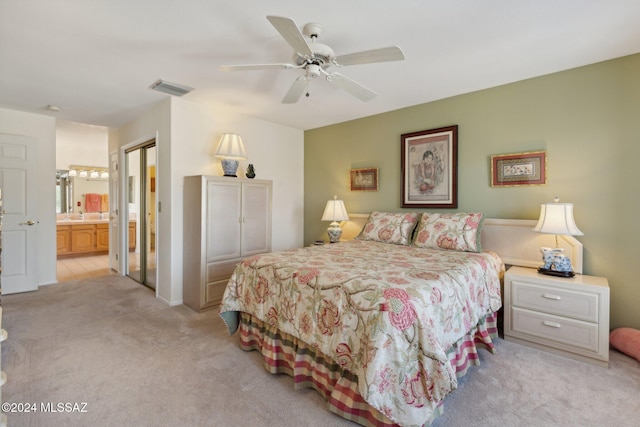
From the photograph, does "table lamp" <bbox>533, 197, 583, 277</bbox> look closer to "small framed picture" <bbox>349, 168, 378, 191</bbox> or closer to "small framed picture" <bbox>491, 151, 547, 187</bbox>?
"small framed picture" <bbox>491, 151, 547, 187</bbox>

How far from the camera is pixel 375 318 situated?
1588 mm

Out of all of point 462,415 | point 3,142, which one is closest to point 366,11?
point 462,415

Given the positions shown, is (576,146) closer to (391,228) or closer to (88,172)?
(391,228)

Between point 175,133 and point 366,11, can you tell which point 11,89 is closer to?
point 175,133

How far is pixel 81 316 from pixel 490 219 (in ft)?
14.5

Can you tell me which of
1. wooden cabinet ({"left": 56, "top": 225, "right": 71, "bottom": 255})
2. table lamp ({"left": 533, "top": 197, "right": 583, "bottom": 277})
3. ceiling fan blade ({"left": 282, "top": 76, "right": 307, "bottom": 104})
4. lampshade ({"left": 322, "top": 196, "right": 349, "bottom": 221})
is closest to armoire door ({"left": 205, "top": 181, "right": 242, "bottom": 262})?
lampshade ({"left": 322, "top": 196, "right": 349, "bottom": 221})

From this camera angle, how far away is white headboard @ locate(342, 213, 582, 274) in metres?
2.80

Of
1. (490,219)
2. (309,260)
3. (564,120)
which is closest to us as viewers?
(309,260)

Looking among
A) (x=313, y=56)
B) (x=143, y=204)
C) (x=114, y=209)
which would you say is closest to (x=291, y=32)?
(x=313, y=56)

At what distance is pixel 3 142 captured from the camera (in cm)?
399

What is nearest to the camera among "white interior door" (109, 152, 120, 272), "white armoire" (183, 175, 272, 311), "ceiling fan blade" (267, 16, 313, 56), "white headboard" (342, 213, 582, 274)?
"ceiling fan blade" (267, 16, 313, 56)

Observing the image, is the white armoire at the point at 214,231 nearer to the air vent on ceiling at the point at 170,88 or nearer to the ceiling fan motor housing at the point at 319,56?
the air vent on ceiling at the point at 170,88

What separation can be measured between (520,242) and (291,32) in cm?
281

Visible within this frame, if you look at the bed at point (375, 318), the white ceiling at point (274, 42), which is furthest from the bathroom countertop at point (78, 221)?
the bed at point (375, 318)
